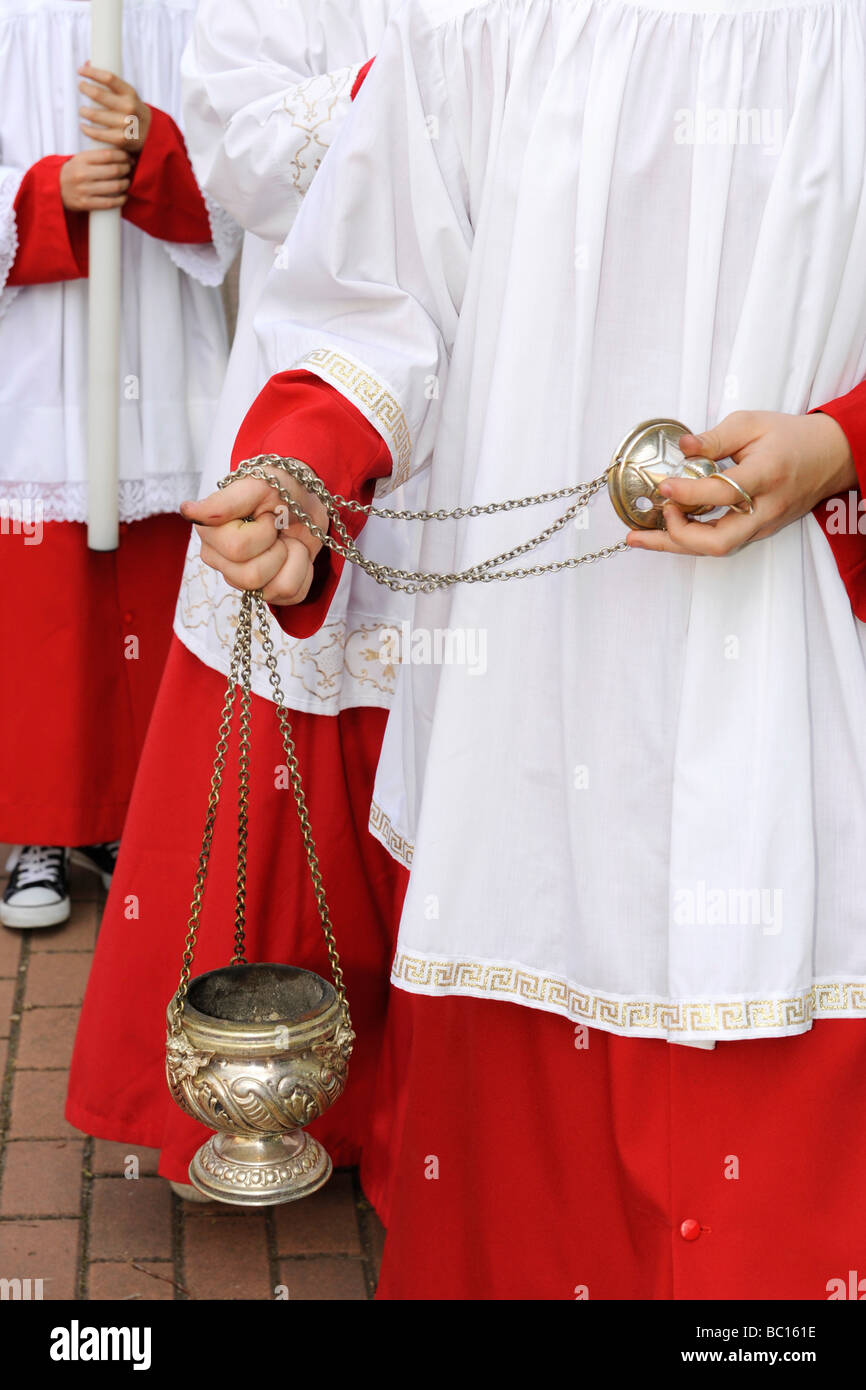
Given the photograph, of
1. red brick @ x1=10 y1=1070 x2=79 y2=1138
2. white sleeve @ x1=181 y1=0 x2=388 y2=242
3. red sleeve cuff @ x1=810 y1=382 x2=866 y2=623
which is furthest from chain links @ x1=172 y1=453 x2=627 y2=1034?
red brick @ x1=10 y1=1070 x2=79 y2=1138

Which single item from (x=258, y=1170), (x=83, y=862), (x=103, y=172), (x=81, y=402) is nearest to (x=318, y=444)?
(x=258, y=1170)

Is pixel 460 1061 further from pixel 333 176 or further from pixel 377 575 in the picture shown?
pixel 333 176

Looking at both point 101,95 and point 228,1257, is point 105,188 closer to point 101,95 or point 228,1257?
point 101,95

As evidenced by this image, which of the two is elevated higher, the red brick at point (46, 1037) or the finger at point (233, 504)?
the finger at point (233, 504)

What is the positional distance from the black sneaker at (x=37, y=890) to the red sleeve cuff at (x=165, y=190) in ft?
4.56

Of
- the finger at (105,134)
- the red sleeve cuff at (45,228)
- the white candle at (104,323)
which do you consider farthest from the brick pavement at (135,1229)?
the finger at (105,134)

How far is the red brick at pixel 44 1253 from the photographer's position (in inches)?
94.0

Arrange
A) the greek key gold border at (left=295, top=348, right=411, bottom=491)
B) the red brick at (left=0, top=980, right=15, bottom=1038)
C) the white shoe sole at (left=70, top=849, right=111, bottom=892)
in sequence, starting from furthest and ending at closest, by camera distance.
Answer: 1. the white shoe sole at (left=70, top=849, right=111, bottom=892)
2. the red brick at (left=0, top=980, right=15, bottom=1038)
3. the greek key gold border at (left=295, top=348, right=411, bottom=491)

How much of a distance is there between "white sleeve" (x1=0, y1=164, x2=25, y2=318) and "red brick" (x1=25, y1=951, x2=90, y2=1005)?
1.44 m

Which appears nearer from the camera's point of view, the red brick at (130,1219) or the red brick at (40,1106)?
the red brick at (130,1219)

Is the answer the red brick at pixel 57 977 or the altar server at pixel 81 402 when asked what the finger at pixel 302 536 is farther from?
the red brick at pixel 57 977

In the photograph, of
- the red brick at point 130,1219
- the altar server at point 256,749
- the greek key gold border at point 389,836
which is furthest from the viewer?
the red brick at point 130,1219

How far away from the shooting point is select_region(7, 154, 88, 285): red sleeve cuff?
2.92 metres

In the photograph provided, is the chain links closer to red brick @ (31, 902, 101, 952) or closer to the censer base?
the censer base
